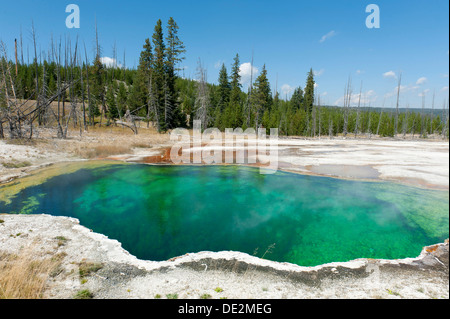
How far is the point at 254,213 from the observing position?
10.3 m

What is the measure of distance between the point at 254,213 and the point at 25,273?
Answer: 7.78 m

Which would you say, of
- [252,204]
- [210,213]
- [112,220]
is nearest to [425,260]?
[252,204]

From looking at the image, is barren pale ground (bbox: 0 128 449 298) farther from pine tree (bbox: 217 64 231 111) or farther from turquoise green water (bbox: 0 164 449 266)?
pine tree (bbox: 217 64 231 111)

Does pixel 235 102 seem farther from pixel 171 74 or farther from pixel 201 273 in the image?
pixel 201 273

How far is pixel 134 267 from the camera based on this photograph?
569 centimetres

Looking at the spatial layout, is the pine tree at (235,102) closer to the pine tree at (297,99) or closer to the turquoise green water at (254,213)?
the pine tree at (297,99)

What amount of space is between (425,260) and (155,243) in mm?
8023

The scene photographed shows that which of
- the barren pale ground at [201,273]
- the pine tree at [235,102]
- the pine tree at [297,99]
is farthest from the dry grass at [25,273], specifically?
the pine tree at [297,99]

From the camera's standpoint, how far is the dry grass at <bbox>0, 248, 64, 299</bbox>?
436cm

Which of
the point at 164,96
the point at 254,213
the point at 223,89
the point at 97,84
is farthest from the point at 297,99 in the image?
the point at 254,213

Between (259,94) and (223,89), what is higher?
(223,89)

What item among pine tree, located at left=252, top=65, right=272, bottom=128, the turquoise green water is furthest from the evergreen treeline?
the turquoise green water
